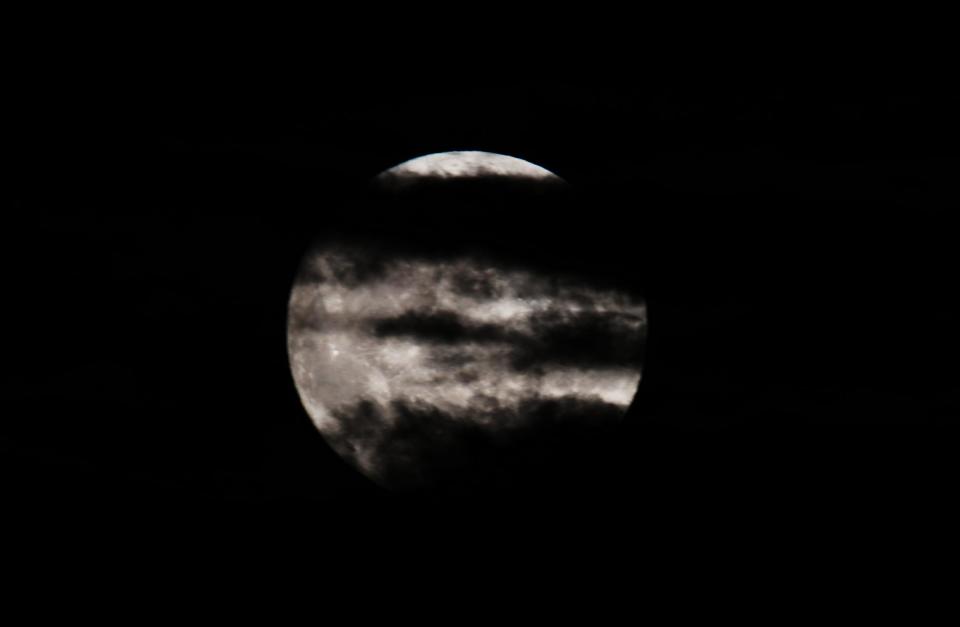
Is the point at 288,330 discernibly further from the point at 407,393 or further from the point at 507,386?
the point at 507,386

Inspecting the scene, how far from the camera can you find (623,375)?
190 centimetres

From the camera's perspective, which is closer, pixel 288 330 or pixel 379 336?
pixel 379 336

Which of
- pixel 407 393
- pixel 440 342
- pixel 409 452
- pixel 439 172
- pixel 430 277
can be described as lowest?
pixel 409 452

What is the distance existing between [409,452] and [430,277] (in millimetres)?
440

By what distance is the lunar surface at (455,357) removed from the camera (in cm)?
182

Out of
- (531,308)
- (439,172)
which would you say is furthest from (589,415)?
(439,172)

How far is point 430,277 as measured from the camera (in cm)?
183

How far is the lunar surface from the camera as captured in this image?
1.82m

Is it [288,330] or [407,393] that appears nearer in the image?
[407,393]

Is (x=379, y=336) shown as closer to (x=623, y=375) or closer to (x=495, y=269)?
(x=495, y=269)

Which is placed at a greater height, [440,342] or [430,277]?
[430,277]

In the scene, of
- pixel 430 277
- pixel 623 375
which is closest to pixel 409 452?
pixel 430 277

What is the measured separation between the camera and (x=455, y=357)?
182 centimetres

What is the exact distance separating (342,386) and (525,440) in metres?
Result: 0.48
